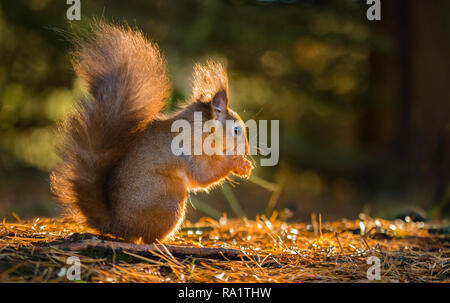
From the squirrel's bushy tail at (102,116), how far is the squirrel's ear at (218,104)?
0.36m

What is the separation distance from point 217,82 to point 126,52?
0.53 meters

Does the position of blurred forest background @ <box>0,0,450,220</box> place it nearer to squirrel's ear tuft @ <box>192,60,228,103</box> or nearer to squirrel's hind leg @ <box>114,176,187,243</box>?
squirrel's ear tuft @ <box>192,60,228,103</box>

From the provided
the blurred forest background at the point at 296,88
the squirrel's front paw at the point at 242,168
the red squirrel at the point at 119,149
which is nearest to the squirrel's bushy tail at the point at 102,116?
the red squirrel at the point at 119,149

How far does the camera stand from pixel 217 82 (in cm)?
219

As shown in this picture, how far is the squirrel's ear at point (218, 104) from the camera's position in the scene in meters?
2.16

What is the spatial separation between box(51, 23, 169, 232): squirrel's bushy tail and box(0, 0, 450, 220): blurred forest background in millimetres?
1806

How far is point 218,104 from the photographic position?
218cm

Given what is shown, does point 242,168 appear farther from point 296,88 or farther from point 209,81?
point 296,88

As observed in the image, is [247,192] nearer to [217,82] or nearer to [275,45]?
[275,45]

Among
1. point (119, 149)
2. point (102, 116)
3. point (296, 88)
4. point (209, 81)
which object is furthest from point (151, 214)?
point (296, 88)

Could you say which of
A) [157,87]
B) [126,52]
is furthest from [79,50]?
[157,87]

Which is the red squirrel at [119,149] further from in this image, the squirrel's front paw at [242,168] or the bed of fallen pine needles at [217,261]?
the squirrel's front paw at [242,168]

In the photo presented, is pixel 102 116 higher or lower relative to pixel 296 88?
lower

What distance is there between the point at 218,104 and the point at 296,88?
3702 mm
